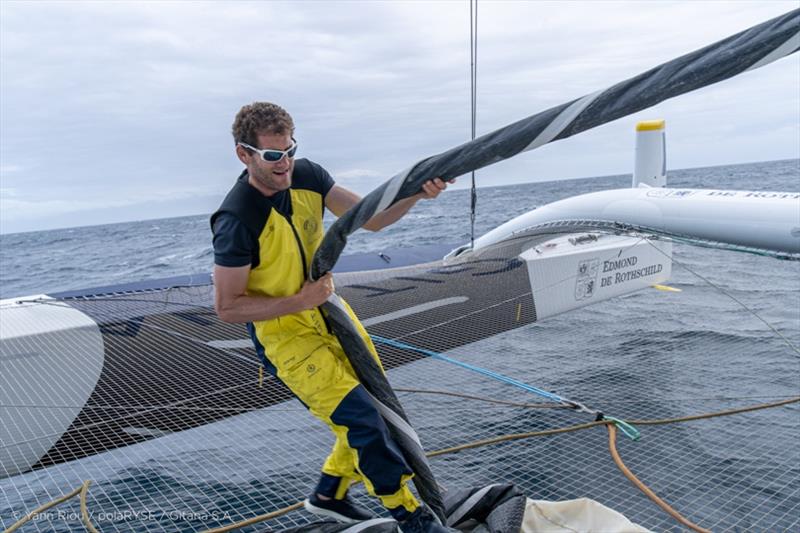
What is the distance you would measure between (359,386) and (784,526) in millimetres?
2220

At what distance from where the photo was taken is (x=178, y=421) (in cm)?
379

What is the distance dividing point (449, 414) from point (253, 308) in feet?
8.78

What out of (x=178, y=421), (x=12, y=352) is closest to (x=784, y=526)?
(x=178, y=421)

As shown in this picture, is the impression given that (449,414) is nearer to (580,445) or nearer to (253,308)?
(580,445)

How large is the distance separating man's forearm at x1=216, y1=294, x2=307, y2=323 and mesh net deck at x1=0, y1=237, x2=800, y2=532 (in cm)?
132

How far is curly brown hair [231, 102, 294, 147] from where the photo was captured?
5.71ft

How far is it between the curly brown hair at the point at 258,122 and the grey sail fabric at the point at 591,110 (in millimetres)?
346

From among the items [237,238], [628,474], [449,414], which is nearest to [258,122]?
[237,238]

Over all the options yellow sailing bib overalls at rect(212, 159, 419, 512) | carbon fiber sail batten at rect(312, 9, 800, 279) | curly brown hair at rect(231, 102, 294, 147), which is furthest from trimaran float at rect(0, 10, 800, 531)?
curly brown hair at rect(231, 102, 294, 147)

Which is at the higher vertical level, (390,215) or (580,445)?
(390,215)

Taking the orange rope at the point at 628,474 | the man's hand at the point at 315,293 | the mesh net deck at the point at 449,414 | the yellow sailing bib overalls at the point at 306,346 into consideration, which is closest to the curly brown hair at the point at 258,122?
the yellow sailing bib overalls at the point at 306,346

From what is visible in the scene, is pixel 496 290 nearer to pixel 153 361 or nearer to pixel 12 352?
pixel 153 361

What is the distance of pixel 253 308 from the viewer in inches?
71.2

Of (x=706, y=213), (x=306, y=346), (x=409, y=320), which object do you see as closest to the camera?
(x=306, y=346)
